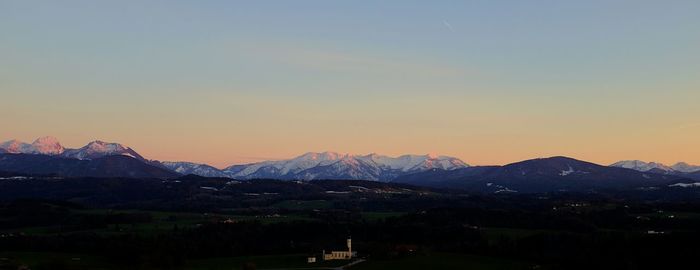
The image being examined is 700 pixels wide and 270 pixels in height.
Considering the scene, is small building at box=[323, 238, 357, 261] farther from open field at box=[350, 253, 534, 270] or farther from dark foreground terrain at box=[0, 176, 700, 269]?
A: open field at box=[350, 253, 534, 270]

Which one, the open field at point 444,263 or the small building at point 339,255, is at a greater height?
the small building at point 339,255

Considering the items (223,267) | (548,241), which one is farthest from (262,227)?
(548,241)

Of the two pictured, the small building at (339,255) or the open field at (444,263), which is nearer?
the open field at (444,263)

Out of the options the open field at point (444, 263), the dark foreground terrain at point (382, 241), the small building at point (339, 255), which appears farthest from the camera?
the small building at point (339, 255)

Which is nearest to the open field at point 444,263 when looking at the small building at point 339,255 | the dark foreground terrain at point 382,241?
the dark foreground terrain at point 382,241

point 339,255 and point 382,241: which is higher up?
point 382,241

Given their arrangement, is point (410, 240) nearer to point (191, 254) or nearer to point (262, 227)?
point (262, 227)

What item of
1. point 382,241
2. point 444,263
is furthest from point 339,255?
point 382,241

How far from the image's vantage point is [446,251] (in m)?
139

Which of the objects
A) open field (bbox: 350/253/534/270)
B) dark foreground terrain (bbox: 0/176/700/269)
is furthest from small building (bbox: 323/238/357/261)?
open field (bbox: 350/253/534/270)

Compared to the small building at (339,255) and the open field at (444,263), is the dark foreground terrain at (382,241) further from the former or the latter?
the small building at (339,255)

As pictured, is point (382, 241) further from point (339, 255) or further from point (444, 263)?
point (444, 263)

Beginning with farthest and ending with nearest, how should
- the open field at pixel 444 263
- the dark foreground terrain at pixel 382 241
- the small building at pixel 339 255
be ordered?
the small building at pixel 339 255
the dark foreground terrain at pixel 382 241
the open field at pixel 444 263

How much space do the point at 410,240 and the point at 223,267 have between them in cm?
5122
